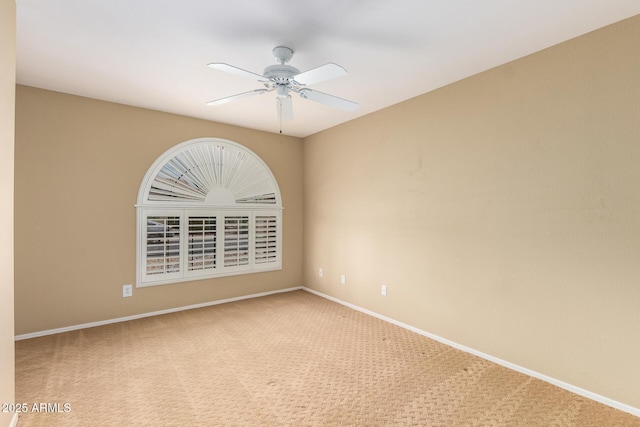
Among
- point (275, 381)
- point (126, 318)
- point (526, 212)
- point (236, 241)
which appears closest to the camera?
point (275, 381)

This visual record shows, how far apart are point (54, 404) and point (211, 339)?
119 cm

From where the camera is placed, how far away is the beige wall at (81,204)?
294cm

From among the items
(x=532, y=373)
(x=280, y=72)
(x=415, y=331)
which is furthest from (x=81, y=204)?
(x=532, y=373)

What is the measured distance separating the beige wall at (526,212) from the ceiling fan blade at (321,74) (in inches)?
59.4

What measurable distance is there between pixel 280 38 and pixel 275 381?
8.04ft

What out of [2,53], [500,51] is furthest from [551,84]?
[2,53]

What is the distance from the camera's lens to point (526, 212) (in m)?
→ 2.37

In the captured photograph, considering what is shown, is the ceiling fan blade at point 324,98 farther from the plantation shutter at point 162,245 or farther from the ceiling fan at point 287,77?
the plantation shutter at point 162,245

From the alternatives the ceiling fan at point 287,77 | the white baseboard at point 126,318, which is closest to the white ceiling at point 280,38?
the ceiling fan at point 287,77

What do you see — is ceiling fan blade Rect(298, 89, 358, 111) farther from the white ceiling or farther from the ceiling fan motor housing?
the white ceiling

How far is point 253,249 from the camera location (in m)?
4.35

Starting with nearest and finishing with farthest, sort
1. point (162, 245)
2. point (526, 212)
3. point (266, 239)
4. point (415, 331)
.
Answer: point (526, 212) < point (415, 331) < point (162, 245) < point (266, 239)

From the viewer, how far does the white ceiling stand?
1.82 meters

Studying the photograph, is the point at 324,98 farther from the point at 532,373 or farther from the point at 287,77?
the point at 532,373
